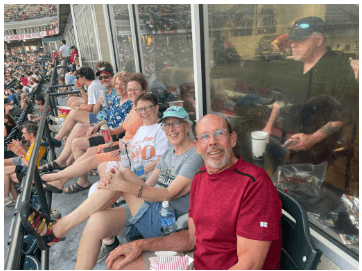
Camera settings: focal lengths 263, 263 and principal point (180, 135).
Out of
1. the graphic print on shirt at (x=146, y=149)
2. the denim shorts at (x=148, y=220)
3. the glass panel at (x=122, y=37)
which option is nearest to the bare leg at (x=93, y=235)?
the denim shorts at (x=148, y=220)

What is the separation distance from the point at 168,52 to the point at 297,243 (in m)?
3.19

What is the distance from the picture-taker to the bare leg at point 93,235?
1700 millimetres

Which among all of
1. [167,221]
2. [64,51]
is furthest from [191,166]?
[64,51]

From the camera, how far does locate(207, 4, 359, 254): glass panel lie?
1.43 m

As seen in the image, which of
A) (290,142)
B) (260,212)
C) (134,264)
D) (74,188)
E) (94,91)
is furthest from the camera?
(94,91)

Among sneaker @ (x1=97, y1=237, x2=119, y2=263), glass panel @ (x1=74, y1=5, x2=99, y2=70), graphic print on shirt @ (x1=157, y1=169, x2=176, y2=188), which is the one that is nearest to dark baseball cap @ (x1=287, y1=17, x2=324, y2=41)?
graphic print on shirt @ (x1=157, y1=169, x2=176, y2=188)

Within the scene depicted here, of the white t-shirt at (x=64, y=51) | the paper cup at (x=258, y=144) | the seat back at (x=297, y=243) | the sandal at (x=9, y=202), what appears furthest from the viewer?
the white t-shirt at (x=64, y=51)

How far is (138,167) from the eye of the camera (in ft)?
7.95

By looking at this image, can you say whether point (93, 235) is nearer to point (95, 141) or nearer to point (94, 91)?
point (95, 141)

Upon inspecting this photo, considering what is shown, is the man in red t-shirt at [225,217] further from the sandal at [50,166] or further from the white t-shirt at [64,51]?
the white t-shirt at [64,51]

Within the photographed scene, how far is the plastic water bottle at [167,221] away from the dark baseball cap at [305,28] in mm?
1363

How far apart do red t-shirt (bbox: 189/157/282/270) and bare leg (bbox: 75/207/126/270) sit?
627 mm

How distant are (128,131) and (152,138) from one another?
1.73 feet

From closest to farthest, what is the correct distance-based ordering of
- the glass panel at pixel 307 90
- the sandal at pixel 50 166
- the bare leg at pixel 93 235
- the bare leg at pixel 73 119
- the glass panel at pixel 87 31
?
the glass panel at pixel 307 90 → the bare leg at pixel 93 235 → the sandal at pixel 50 166 → the bare leg at pixel 73 119 → the glass panel at pixel 87 31
